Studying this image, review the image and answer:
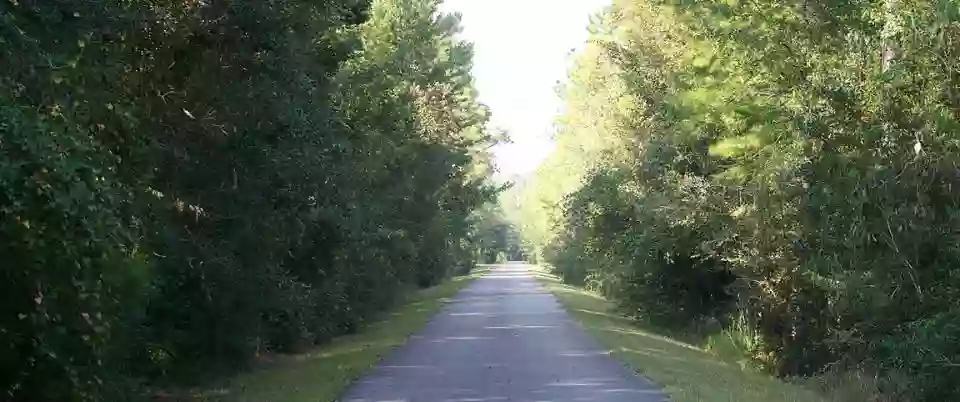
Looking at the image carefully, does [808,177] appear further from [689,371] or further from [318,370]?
[318,370]

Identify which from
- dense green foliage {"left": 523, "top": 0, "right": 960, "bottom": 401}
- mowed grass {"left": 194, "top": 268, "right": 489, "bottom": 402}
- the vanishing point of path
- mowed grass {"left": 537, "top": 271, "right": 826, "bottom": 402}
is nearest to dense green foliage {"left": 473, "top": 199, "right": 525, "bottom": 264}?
dense green foliage {"left": 523, "top": 0, "right": 960, "bottom": 401}

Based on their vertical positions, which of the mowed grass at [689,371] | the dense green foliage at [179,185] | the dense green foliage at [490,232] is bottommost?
the mowed grass at [689,371]

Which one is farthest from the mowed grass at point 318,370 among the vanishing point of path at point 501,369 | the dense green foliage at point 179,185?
the dense green foliage at point 179,185

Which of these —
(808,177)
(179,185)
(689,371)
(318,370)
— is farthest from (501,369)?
(179,185)

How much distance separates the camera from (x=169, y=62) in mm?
12461

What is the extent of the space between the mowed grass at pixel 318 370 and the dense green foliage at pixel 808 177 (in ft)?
23.2

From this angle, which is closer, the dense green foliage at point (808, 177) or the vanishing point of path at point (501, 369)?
the dense green foliage at point (808, 177)

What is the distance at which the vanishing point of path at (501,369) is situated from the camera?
534 inches

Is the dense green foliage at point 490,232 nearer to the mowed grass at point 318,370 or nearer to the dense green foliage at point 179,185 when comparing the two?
the mowed grass at point 318,370

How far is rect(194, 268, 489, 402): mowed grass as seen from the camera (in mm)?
13742

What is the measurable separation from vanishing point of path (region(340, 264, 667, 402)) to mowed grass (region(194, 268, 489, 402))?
345 mm

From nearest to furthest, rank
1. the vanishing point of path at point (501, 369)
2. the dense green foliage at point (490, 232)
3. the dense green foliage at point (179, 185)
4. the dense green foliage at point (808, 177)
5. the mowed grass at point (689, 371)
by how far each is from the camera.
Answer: the dense green foliage at point (179, 185), the dense green foliage at point (808, 177), the vanishing point of path at point (501, 369), the mowed grass at point (689, 371), the dense green foliage at point (490, 232)

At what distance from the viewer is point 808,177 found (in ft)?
50.2

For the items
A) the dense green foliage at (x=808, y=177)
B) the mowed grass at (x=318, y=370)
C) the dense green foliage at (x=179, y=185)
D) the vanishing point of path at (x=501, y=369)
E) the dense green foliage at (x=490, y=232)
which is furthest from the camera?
the dense green foliage at (x=490, y=232)
